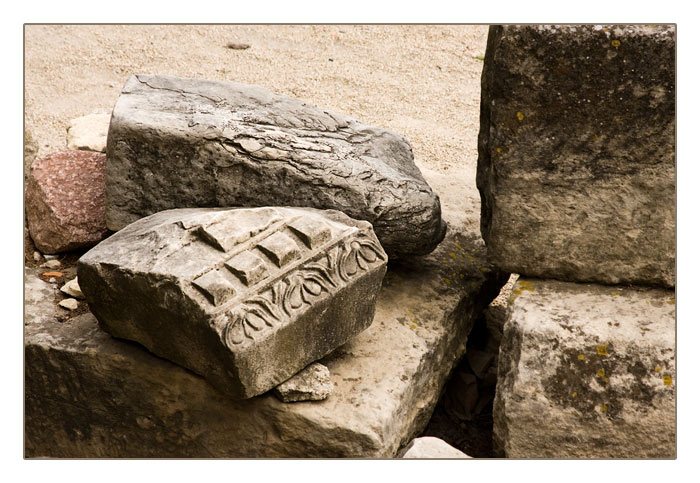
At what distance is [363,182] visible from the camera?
3537 millimetres

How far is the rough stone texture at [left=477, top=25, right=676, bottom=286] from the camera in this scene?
303 centimetres

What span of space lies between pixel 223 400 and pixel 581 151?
159 cm

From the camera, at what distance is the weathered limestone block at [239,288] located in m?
2.86

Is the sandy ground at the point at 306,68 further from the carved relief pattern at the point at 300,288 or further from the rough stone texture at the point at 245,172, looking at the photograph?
the carved relief pattern at the point at 300,288

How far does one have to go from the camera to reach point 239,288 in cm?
292

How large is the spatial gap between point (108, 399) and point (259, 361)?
0.79m

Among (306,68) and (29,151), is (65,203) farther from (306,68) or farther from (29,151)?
(306,68)

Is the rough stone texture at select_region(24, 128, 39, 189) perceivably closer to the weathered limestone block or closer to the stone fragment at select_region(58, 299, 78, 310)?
the stone fragment at select_region(58, 299, 78, 310)

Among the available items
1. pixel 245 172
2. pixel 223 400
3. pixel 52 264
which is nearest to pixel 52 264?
pixel 52 264

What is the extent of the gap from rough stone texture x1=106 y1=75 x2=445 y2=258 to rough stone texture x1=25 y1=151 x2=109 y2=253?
332 mm

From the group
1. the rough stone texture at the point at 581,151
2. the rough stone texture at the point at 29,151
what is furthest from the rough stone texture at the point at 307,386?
the rough stone texture at the point at 29,151

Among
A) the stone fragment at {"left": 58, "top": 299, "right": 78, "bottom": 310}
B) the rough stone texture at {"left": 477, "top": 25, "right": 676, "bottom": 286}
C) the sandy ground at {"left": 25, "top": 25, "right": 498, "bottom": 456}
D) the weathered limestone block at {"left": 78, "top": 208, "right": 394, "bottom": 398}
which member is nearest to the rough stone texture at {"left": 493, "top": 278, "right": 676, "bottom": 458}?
the rough stone texture at {"left": 477, "top": 25, "right": 676, "bottom": 286}

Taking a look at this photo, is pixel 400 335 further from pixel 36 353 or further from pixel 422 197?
pixel 36 353
